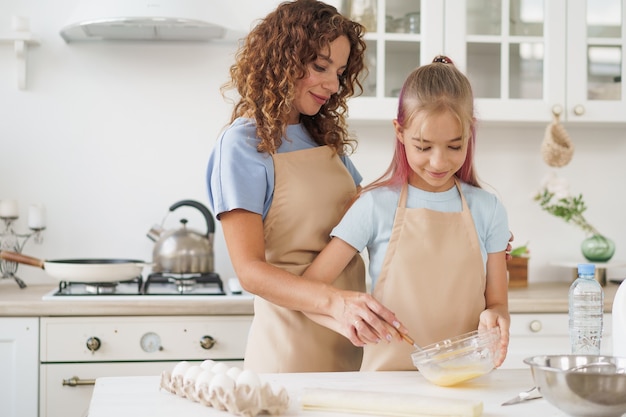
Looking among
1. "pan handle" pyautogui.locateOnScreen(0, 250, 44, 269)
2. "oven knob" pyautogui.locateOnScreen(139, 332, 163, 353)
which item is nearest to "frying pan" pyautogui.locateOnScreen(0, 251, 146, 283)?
"pan handle" pyautogui.locateOnScreen(0, 250, 44, 269)

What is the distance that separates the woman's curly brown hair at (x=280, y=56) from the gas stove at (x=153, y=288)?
918mm

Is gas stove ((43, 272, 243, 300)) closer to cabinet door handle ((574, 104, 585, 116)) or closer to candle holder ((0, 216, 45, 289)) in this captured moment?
candle holder ((0, 216, 45, 289))

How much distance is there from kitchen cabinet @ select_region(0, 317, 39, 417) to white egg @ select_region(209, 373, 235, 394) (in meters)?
1.34

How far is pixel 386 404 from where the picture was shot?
1270 millimetres

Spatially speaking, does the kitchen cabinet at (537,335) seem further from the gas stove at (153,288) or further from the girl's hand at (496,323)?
the girl's hand at (496,323)

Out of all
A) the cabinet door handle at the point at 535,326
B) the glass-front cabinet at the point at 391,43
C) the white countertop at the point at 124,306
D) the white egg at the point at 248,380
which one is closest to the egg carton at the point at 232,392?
the white egg at the point at 248,380

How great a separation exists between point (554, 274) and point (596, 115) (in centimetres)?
64

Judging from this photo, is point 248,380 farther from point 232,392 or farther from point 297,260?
point 297,260

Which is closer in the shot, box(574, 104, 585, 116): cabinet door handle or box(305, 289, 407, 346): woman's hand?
box(305, 289, 407, 346): woman's hand

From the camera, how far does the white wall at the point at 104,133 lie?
2.97 m

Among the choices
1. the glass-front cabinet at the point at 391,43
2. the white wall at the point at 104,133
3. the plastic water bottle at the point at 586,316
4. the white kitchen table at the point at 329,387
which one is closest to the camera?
the white kitchen table at the point at 329,387

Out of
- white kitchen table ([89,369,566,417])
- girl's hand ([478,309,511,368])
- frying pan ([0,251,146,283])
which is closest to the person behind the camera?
white kitchen table ([89,369,566,417])

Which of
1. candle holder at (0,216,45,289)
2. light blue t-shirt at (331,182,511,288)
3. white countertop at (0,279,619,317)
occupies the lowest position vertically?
white countertop at (0,279,619,317)

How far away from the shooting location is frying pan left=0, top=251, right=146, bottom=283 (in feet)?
8.39
